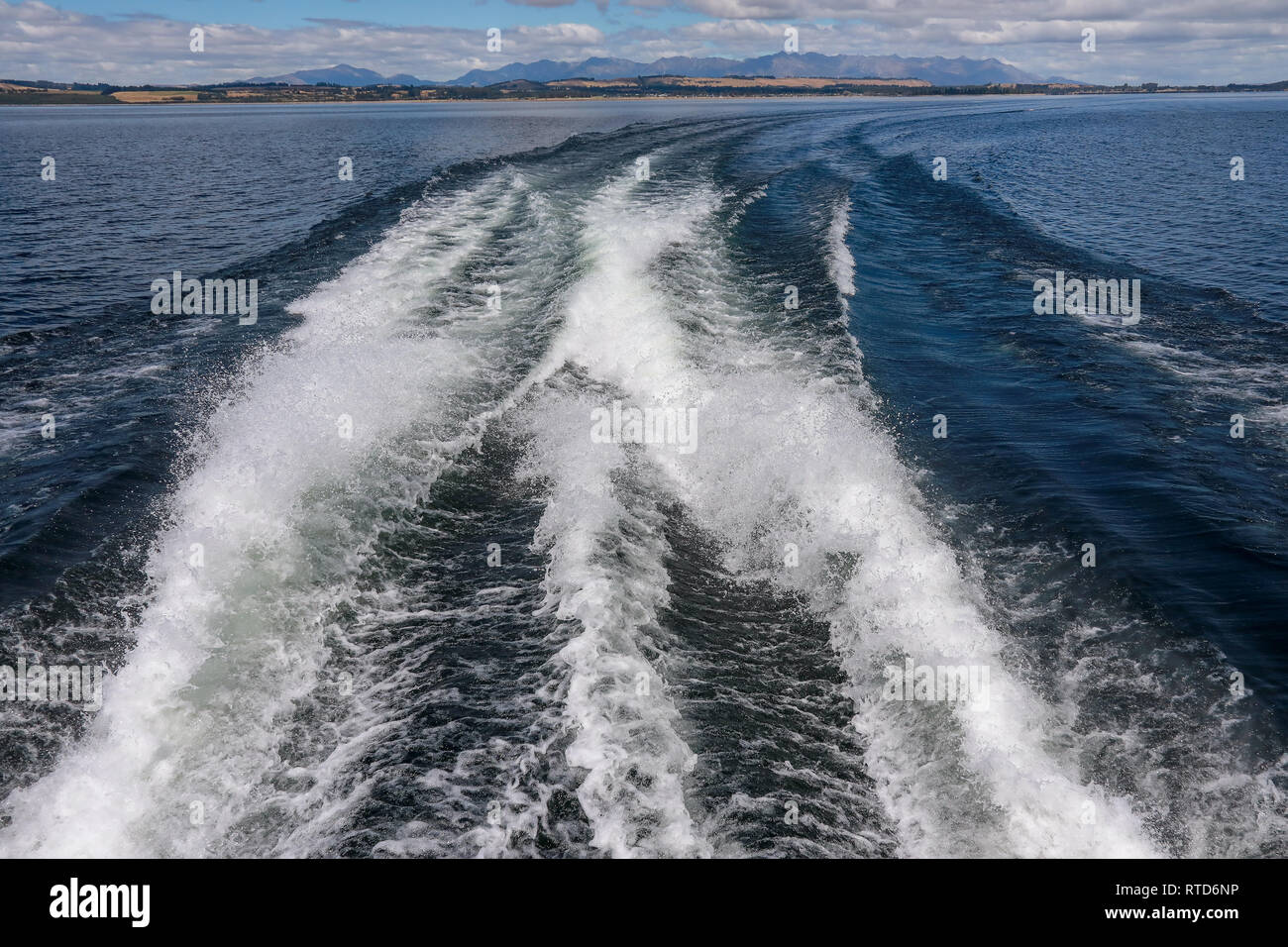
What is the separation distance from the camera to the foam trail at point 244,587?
23.6 ft

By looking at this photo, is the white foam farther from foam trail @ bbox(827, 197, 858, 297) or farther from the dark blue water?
foam trail @ bbox(827, 197, 858, 297)

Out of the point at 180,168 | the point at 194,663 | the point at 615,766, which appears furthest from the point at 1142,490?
the point at 180,168

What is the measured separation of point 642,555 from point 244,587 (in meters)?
A: 5.57

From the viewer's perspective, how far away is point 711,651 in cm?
963

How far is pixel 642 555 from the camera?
11391 mm

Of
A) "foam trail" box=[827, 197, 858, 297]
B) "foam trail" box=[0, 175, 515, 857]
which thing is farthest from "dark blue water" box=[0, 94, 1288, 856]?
"foam trail" box=[827, 197, 858, 297]

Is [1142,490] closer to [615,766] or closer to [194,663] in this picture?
[615,766]

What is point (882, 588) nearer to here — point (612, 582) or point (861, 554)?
point (861, 554)

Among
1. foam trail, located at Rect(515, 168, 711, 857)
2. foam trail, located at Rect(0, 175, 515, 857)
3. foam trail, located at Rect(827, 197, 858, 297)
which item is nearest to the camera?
foam trail, located at Rect(0, 175, 515, 857)

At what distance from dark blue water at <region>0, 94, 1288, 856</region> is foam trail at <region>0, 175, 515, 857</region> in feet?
0.18

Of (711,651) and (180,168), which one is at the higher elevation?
(180,168)

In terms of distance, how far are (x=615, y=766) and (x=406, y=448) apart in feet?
27.9

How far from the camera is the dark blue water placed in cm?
743
